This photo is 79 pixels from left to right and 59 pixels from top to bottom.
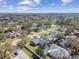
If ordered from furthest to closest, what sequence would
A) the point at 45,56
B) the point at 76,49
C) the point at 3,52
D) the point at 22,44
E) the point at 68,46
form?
→ 1. the point at 22,44
2. the point at 68,46
3. the point at 76,49
4. the point at 45,56
5. the point at 3,52

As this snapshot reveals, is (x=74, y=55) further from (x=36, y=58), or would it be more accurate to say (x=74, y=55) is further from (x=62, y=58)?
(x=36, y=58)

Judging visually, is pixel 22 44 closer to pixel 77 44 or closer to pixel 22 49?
pixel 22 49

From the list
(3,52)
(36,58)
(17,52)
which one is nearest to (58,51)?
(36,58)

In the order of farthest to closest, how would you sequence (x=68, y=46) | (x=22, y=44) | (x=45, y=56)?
(x=22, y=44), (x=68, y=46), (x=45, y=56)

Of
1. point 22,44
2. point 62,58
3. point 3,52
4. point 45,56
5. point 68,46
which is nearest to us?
point 3,52

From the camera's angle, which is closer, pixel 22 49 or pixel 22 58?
pixel 22 58

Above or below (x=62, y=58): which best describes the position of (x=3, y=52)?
above

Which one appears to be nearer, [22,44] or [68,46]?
[68,46]

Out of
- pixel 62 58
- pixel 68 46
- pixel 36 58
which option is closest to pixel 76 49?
pixel 68 46

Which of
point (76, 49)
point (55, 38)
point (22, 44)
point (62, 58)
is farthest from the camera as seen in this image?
point (55, 38)
